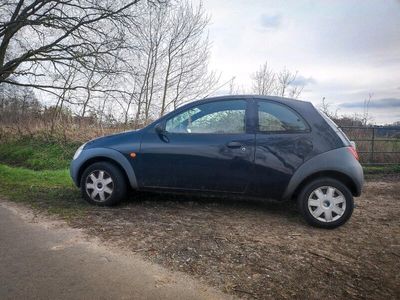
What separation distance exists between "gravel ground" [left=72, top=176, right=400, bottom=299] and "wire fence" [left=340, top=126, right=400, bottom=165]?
23.7 feet

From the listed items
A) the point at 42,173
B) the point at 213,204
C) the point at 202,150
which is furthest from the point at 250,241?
the point at 42,173

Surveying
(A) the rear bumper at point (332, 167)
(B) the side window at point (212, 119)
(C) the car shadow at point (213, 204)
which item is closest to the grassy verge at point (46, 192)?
(C) the car shadow at point (213, 204)

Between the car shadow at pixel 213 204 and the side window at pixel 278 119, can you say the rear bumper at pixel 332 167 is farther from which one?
the car shadow at pixel 213 204

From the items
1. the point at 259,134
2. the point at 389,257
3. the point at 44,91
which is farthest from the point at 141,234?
the point at 44,91

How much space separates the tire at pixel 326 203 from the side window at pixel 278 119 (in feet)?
2.69

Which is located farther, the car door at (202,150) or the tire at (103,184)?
the tire at (103,184)

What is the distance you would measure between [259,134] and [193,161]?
1.01m

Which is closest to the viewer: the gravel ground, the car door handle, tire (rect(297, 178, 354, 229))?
the gravel ground

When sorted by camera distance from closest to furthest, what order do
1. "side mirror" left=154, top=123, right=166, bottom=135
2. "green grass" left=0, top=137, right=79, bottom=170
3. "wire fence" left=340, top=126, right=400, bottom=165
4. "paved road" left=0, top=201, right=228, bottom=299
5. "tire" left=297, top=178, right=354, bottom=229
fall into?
"paved road" left=0, top=201, right=228, bottom=299 → "tire" left=297, top=178, right=354, bottom=229 → "side mirror" left=154, top=123, right=166, bottom=135 → "green grass" left=0, top=137, right=79, bottom=170 → "wire fence" left=340, top=126, right=400, bottom=165

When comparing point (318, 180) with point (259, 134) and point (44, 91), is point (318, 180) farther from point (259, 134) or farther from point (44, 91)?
point (44, 91)

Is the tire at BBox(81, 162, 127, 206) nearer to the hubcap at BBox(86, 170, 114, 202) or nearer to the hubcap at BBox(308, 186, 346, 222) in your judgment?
the hubcap at BBox(86, 170, 114, 202)

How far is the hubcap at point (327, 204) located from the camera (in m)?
4.91

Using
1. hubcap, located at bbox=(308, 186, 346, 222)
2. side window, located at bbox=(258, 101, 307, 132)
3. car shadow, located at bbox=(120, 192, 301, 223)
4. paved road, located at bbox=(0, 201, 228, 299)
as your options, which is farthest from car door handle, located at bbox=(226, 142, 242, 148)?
paved road, located at bbox=(0, 201, 228, 299)

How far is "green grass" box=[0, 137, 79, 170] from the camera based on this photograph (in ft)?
41.9
